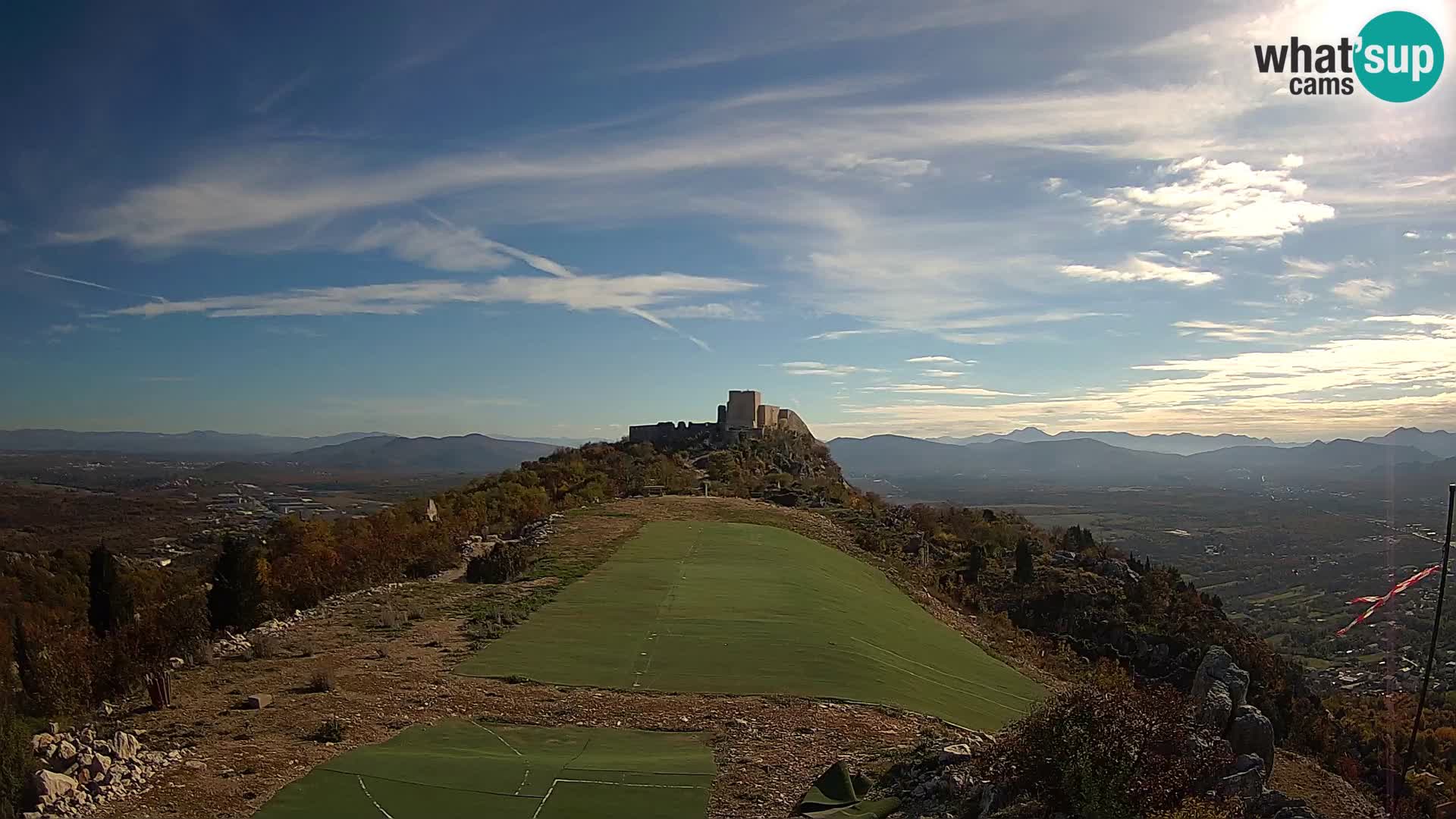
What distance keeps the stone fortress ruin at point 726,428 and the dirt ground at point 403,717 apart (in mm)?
49456

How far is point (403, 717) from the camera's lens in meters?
11.7

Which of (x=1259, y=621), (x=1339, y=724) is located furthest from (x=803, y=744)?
(x=1259, y=621)

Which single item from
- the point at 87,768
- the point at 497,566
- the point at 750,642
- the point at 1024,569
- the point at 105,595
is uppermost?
the point at 497,566

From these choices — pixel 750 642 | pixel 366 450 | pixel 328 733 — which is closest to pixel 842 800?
pixel 328 733

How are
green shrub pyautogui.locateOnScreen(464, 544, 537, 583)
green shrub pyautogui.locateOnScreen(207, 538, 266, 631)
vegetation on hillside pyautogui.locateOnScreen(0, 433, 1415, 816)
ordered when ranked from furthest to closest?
green shrub pyautogui.locateOnScreen(464, 544, 537, 583) < green shrub pyautogui.locateOnScreen(207, 538, 266, 631) < vegetation on hillside pyautogui.locateOnScreen(0, 433, 1415, 816)

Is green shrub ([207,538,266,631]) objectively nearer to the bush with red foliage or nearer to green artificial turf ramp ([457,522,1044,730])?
green artificial turf ramp ([457,522,1044,730])

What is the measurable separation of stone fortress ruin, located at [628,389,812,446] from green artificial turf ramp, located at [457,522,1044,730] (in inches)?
1636

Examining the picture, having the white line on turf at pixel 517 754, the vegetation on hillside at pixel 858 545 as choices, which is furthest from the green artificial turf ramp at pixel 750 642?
the vegetation on hillside at pixel 858 545

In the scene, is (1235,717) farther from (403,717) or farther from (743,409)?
(743,409)

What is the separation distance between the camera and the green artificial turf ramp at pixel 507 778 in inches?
348

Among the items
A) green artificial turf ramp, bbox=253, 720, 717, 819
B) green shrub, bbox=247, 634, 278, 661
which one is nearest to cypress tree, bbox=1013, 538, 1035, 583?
green artificial turf ramp, bbox=253, 720, 717, 819

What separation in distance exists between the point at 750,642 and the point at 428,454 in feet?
523

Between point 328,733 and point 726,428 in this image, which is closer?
point 328,733

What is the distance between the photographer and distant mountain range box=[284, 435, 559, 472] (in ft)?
503
